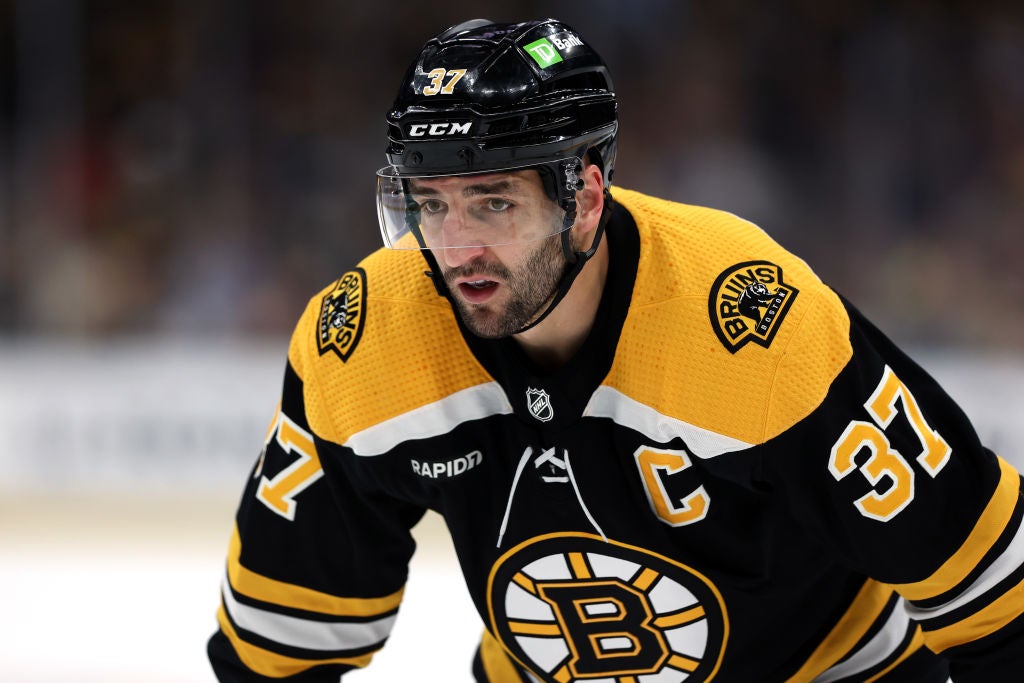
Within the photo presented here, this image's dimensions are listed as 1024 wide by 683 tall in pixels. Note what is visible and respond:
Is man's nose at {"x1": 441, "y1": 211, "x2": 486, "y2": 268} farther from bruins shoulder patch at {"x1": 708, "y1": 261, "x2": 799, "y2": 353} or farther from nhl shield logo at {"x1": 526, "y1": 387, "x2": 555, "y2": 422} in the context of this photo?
bruins shoulder patch at {"x1": 708, "y1": 261, "x2": 799, "y2": 353}

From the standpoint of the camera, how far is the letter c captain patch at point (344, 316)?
181cm

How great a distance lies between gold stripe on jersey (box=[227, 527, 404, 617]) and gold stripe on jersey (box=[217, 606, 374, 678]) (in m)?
0.08

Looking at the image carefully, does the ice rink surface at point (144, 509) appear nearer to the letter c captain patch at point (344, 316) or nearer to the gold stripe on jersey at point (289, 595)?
the gold stripe on jersey at point (289, 595)

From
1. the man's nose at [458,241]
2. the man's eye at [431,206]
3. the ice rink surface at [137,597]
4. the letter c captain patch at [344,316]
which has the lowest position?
the ice rink surface at [137,597]

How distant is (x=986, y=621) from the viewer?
5.32ft

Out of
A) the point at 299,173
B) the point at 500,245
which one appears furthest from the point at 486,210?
the point at 299,173

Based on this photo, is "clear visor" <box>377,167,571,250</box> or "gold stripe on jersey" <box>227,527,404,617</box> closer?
"clear visor" <box>377,167,571,250</box>

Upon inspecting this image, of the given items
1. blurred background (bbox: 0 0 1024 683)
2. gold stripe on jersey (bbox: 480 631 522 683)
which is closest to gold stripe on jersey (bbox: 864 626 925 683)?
gold stripe on jersey (bbox: 480 631 522 683)

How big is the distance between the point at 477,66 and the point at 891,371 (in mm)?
657

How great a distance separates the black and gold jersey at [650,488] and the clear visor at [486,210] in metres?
0.14

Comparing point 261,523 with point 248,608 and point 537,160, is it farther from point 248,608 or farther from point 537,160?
point 537,160

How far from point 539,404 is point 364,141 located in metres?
4.11

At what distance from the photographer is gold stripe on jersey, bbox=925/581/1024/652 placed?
160 cm

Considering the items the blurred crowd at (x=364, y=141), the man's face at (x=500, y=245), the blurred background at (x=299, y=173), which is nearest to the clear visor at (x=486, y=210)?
the man's face at (x=500, y=245)
